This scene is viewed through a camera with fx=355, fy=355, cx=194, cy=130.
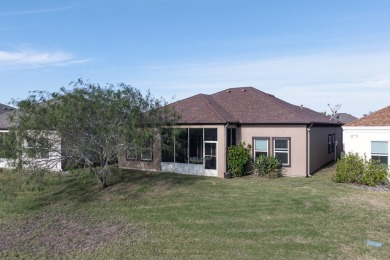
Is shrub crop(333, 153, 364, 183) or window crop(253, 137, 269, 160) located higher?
window crop(253, 137, 269, 160)

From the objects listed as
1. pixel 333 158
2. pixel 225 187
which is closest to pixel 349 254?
pixel 225 187

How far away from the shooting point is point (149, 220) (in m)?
11.8

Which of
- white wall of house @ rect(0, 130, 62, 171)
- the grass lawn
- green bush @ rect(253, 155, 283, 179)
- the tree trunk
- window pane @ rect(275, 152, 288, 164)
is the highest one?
white wall of house @ rect(0, 130, 62, 171)

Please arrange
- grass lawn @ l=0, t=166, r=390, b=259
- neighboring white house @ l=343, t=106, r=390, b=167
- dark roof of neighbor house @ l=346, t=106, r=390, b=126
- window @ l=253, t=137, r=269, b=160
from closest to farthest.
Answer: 1. grass lawn @ l=0, t=166, r=390, b=259
2. neighboring white house @ l=343, t=106, r=390, b=167
3. dark roof of neighbor house @ l=346, t=106, r=390, b=126
4. window @ l=253, t=137, r=269, b=160

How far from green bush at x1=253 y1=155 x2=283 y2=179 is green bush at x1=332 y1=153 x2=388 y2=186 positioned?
2959 millimetres

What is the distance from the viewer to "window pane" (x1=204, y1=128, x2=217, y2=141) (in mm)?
19578

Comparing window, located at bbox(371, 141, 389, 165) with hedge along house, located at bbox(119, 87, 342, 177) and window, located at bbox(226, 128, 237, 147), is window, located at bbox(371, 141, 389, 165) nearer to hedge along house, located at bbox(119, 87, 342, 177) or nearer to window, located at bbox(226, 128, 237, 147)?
hedge along house, located at bbox(119, 87, 342, 177)

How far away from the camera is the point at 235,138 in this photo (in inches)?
813

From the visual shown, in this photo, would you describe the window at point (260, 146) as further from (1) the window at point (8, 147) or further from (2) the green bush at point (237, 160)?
(1) the window at point (8, 147)

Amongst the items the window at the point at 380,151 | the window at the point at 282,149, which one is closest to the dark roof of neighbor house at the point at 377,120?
the window at the point at 380,151

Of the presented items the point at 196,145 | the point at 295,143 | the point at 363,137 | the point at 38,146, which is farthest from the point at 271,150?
the point at 38,146

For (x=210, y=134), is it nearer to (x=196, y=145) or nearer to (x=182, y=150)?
(x=196, y=145)

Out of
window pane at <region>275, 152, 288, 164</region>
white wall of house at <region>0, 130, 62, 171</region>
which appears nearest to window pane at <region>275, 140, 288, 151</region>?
window pane at <region>275, 152, 288, 164</region>

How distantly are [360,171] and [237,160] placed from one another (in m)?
6.05
